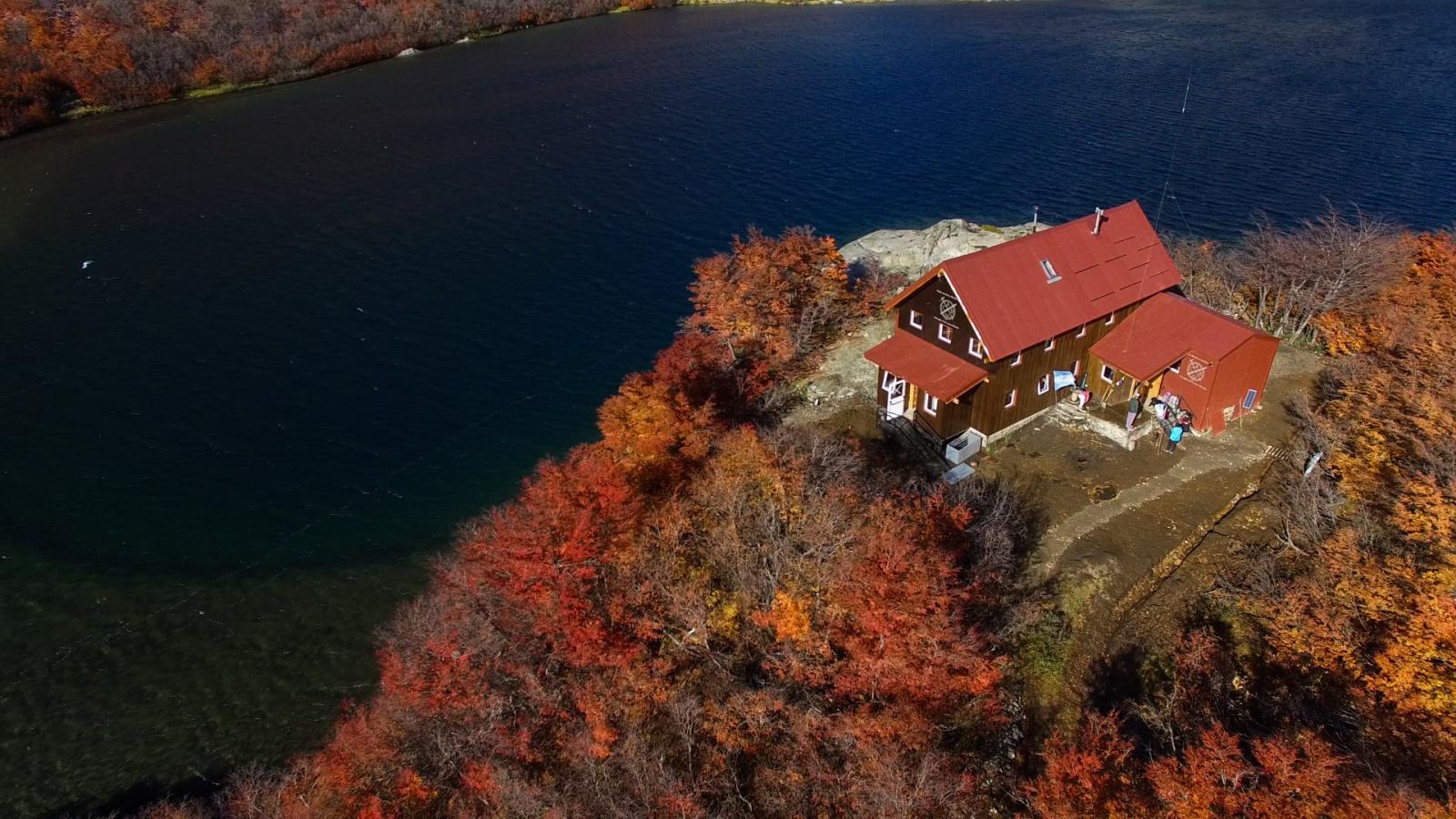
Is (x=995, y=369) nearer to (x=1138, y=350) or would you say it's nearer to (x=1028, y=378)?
(x=1028, y=378)

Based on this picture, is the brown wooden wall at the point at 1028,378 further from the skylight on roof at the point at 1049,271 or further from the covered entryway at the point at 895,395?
the covered entryway at the point at 895,395

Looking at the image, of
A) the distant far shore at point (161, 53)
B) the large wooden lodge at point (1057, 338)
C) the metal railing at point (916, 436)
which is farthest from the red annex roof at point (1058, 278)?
the distant far shore at point (161, 53)

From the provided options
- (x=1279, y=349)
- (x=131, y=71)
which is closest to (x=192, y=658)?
(x=1279, y=349)

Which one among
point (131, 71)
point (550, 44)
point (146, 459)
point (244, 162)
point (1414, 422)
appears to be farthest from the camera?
point (550, 44)

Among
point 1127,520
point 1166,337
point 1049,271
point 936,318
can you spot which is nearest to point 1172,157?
point 1166,337

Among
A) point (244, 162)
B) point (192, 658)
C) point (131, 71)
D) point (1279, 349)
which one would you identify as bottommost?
point (192, 658)

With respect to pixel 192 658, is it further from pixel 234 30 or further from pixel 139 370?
pixel 234 30
